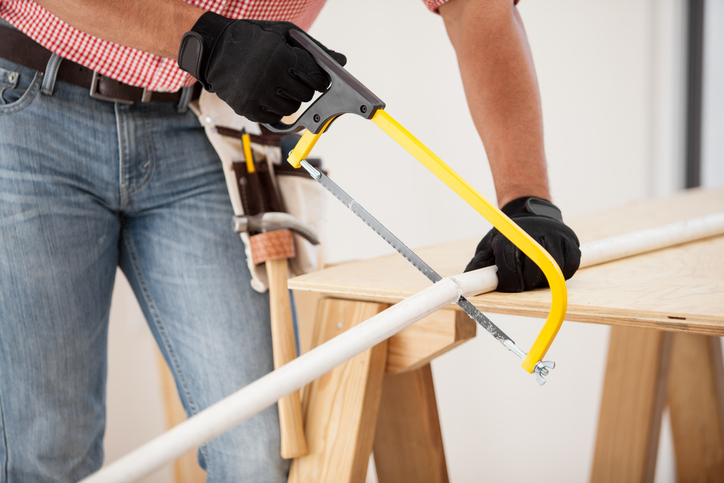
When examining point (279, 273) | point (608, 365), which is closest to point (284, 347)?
point (279, 273)

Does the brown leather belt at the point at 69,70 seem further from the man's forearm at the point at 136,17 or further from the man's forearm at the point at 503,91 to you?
the man's forearm at the point at 503,91

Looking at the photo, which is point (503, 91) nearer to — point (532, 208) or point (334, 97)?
point (532, 208)

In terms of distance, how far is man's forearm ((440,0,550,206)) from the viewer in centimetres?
76

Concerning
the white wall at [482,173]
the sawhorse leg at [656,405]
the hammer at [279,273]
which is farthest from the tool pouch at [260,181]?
the white wall at [482,173]

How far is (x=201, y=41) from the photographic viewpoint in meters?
0.58

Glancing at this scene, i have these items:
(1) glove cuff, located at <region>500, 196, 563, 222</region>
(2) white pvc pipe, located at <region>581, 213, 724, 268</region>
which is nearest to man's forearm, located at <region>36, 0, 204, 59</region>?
(1) glove cuff, located at <region>500, 196, 563, 222</region>

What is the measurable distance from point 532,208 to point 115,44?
1.89 feet

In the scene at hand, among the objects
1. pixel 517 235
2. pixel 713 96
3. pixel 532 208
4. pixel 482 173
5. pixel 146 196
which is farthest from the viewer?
pixel 713 96

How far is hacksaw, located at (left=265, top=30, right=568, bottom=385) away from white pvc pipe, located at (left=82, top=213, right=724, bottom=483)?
5cm

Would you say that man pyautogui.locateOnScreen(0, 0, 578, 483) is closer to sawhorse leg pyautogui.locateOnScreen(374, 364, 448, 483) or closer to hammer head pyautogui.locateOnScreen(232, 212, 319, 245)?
hammer head pyautogui.locateOnScreen(232, 212, 319, 245)

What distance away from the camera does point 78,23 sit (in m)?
0.62

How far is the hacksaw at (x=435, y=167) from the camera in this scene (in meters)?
0.52

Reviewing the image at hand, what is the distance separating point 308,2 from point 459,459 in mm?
1642

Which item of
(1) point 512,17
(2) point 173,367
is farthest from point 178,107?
(1) point 512,17
